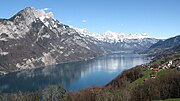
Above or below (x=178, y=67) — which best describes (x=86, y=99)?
below

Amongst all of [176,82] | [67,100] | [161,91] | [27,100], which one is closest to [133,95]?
[161,91]


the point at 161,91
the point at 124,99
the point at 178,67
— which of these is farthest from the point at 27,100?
the point at 178,67

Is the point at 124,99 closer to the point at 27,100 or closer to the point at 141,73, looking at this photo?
the point at 27,100

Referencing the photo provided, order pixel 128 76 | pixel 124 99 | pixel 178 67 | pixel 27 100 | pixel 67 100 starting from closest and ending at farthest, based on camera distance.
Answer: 1. pixel 124 99
2. pixel 67 100
3. pixel 27 100
4. pixel 178 67
5. pixel 128 76

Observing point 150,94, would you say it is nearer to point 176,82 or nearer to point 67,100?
point 176,82

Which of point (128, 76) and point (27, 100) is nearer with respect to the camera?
point (27, 100)

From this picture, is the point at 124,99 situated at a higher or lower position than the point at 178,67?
lower

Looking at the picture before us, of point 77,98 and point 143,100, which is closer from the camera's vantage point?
point 143,100

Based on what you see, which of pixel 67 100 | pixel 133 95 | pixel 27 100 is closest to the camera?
pixel 133 95

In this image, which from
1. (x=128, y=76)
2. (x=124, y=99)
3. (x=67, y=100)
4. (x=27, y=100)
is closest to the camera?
(x=124, y=99)
